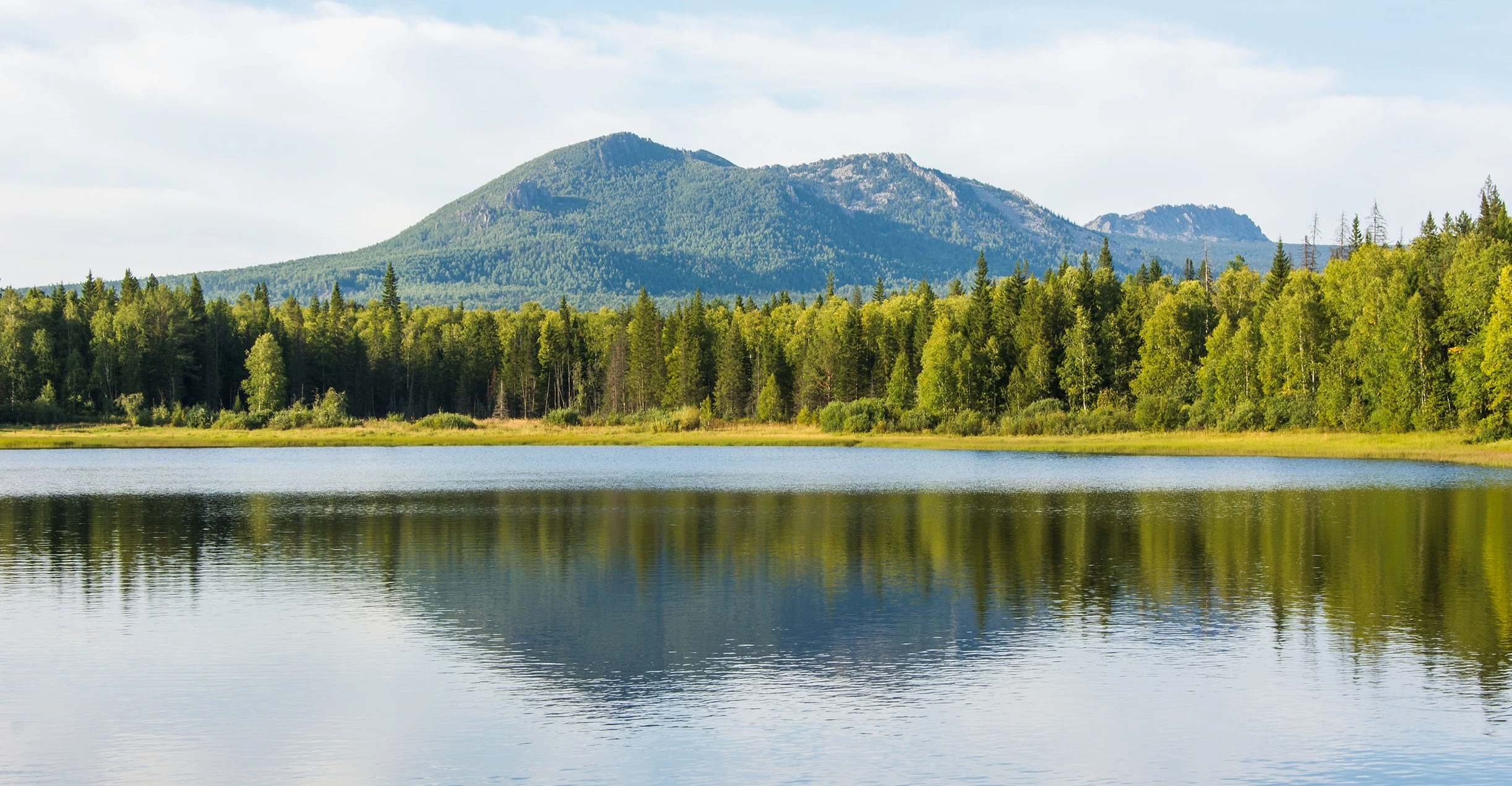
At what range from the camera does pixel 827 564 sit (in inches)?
1409

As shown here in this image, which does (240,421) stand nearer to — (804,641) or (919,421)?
(919,421)

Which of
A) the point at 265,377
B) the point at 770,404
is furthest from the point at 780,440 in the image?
the point at 265,377

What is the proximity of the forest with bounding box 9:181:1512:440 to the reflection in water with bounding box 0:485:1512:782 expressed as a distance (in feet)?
162

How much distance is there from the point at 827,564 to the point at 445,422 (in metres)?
105

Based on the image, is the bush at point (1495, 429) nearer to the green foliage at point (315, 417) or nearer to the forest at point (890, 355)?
the forest at point (890, 355)

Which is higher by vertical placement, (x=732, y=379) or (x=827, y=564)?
(x=732, y=379)

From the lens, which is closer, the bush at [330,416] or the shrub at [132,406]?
the shrub at [132,406]

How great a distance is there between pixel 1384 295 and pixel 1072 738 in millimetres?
90848

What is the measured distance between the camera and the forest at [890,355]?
92.3 m

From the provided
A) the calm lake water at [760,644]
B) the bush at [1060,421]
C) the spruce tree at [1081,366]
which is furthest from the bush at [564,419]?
the calm lake water at [760,644]

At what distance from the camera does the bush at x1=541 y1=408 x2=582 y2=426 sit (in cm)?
14038

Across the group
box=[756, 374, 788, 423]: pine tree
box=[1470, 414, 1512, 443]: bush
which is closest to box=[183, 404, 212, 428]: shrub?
box=[756, 374, 788, 423]: pine tree

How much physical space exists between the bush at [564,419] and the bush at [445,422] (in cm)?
915

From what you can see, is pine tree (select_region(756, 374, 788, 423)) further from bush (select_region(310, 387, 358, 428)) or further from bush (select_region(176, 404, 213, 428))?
bush (select_region(176, 404, 213, 428))
